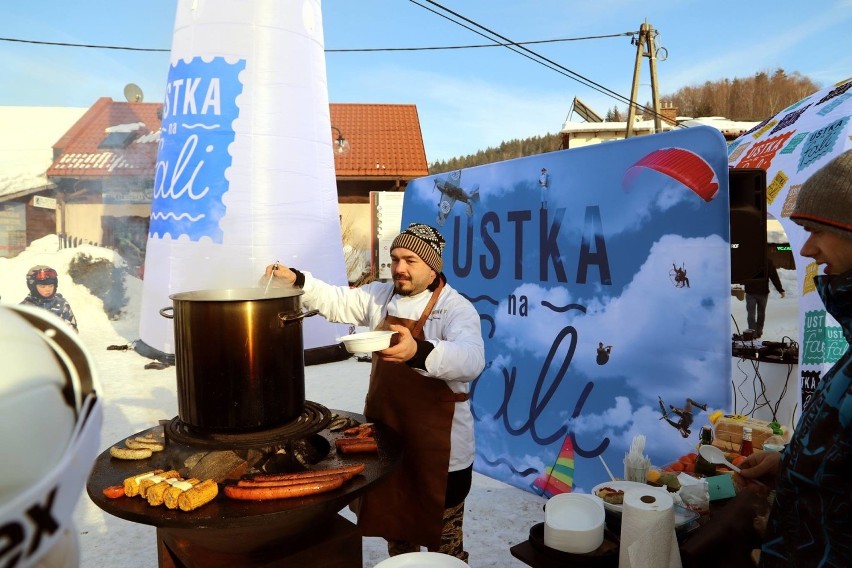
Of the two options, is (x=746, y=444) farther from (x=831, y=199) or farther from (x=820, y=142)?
(x=820, y=142)

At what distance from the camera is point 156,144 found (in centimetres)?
1681

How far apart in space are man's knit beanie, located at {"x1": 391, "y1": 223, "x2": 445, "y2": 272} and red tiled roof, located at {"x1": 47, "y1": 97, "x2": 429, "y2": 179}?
15.0 metres

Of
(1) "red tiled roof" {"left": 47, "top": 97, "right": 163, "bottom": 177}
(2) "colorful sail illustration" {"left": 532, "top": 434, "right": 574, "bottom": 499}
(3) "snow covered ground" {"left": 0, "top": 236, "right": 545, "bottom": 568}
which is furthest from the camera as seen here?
(1) "red tiled roof" {"left": 47, "top": 97, "right": 163, "bottom": 177}

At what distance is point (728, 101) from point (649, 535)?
4642 cm

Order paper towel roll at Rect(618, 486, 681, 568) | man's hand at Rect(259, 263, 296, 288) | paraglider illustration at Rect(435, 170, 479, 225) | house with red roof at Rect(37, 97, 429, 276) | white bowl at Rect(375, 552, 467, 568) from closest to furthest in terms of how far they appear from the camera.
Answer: white bowl at Rect(375, 552, 467, 568) < paper towel roll at Rect(618, 486, 681, 568) < man's hand at Rect(259, 263, 296, 288) < paraglider illustration at Rect(435, 170, 479, 225) < house with red roof at Rect(37, 97, 429, 276)

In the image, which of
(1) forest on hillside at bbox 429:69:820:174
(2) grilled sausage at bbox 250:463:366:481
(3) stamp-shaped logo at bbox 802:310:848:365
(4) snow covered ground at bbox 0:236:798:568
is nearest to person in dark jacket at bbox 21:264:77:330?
(4) snow covered ground at bbox 0:236:798:568

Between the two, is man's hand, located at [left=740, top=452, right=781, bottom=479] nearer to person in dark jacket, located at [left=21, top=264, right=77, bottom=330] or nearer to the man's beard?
the man's beard

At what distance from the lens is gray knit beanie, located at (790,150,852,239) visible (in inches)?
60.0

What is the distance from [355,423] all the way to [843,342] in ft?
12.4

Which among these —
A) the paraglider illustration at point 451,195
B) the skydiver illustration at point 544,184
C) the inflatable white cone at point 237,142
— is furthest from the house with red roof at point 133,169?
the skydiver illustration at point 544,184

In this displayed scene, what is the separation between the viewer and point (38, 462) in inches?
23.6

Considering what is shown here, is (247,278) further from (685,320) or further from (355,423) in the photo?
(685,320)

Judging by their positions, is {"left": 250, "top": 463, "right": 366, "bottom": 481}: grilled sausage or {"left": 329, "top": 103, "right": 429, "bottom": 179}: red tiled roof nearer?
{"left": 250, "top": 463, "right": 366, "bottom": 481}: grilled sausage

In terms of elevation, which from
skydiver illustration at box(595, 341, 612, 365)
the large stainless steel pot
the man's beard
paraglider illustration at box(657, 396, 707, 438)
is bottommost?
paraglider illustration at box(657, 396, 707, 438)
